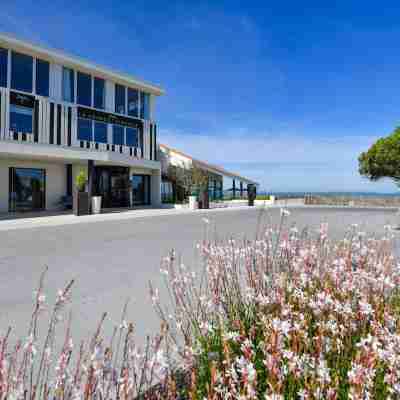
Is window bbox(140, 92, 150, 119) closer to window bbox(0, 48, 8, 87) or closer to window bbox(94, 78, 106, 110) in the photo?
window bbox(94, 78, 106, 110)

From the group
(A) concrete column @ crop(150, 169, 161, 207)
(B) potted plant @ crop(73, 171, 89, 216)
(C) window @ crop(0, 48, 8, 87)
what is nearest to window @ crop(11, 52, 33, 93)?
(C) window @ crop(0, 48, 8, 87)

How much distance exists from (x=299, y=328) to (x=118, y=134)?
2018 cm

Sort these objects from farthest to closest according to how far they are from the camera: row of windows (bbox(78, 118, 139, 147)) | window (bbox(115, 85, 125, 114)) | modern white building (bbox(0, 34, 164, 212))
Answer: window (bbox(115, 85, 125, 114)), row of windows (bbox(78, 118, 139, 147)), modern white building (bbox(0, 34, 164, 212))

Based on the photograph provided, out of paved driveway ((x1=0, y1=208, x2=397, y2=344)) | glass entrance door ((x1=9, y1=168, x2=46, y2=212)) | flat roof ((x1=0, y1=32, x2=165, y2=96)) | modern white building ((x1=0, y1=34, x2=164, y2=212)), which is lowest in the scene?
paved driveway ((x1=0, y1=208, x2=397, y2=344))

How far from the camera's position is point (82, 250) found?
6.88 m

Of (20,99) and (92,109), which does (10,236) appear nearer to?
(20,99)

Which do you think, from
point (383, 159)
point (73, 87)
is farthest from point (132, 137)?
point (383, 159)

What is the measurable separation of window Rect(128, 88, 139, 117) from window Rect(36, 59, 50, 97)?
554 cm

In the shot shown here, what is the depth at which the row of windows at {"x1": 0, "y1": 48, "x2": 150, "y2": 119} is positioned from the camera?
15.7 metres

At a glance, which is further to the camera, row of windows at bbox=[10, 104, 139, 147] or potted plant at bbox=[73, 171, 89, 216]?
row of windows at bbox=[10, 104, 139, 147]

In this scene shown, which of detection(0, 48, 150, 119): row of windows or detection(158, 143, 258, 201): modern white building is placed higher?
detection(0, 48, 150, 119): row of windows

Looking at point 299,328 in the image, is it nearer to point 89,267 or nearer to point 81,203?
point 89,267

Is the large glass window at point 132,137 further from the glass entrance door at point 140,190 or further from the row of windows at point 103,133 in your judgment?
the glass entrance door at point 140,190

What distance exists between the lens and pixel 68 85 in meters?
17.8
